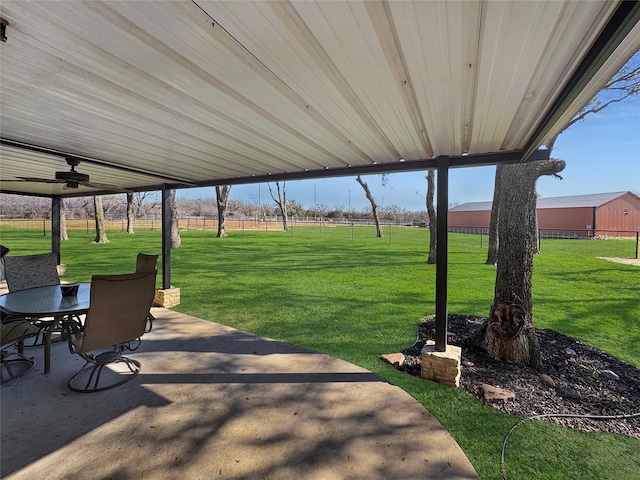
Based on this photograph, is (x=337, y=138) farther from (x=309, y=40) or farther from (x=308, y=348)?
(x=308, y=348)

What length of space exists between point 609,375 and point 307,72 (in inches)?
156

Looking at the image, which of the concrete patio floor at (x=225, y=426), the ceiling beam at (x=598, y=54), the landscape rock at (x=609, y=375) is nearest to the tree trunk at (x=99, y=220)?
the concrete patio floor at (x=225, y=426)

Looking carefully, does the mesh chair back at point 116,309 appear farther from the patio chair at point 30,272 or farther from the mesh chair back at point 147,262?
the patio chair at point 30,272

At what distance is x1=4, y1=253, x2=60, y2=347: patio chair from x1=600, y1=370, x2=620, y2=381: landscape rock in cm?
622

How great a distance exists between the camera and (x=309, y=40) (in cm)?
127

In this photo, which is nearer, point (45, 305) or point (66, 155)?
point (45, 305)

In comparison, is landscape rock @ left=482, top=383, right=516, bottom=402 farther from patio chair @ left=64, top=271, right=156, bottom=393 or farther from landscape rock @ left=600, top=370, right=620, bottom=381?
patio chair @ left=64, top=271, right=156, bottom=393

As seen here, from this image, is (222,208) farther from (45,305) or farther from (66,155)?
(45,305)

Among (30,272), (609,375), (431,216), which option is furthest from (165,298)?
(431,216)

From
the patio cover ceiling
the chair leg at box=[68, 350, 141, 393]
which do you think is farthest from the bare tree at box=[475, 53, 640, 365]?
the chair leg at box=[68, 350, 141, 393]

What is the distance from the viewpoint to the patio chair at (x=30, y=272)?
3.97m

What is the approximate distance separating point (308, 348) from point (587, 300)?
559cm

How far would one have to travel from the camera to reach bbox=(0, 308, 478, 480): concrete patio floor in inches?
71.0

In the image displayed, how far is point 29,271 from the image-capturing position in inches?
167
